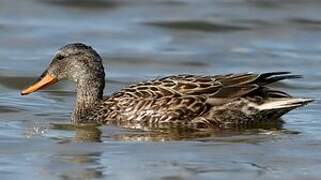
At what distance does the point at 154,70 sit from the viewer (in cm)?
1816

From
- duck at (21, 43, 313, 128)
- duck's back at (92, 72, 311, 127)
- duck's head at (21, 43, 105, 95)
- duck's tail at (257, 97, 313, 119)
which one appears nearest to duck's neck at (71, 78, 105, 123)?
duck's head at (21, 43, 105, 95)

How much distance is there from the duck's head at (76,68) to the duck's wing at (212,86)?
62 cm

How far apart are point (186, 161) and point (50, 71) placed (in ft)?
11.3

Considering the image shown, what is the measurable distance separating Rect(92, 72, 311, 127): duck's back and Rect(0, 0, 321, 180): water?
35 cm

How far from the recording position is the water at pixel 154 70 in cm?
1182

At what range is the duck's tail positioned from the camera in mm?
14039

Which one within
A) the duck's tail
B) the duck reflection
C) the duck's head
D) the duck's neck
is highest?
the duck's head

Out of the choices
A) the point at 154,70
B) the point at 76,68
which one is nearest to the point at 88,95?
the point at 76,68

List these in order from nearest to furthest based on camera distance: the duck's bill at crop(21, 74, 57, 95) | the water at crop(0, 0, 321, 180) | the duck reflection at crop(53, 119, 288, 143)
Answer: the water at crop(0, 0, 321, 180) < the duck reflection at crop(53, 119, 288, 143) < the duck's bill at crop(21, 74, 57, 95)

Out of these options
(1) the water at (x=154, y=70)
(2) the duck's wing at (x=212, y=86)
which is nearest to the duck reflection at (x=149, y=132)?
(1) the water at (x=154, y=70)

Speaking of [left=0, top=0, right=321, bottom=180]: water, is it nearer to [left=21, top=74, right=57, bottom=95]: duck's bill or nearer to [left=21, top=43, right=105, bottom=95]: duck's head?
[left=21, top=74, right=57, bottom=95]: duck's bill

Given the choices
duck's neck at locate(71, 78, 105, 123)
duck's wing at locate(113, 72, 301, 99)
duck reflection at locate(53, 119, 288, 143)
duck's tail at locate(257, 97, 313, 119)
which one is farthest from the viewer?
duck's neck at locate(71, 78, 105, 123)

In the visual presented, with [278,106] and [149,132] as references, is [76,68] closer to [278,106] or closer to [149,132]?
[149,132]

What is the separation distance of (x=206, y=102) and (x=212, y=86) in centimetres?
17
